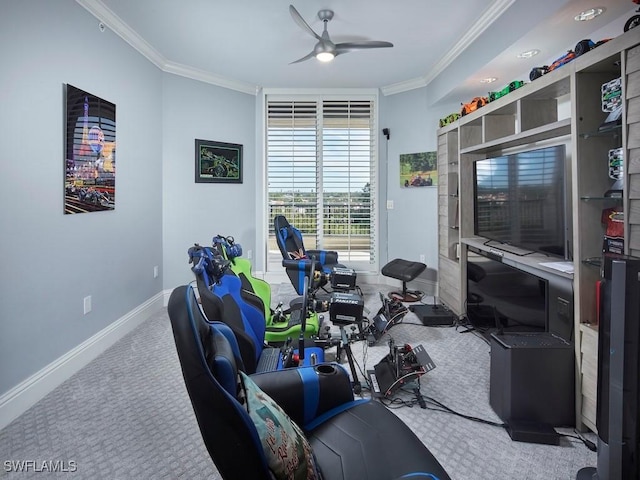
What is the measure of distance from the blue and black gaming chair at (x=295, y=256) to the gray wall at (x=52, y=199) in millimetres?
1659

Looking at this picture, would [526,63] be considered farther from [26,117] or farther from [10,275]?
[10,275]

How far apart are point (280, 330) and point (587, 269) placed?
194cm

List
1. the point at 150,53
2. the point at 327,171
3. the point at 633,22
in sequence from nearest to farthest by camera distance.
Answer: the point at 633,22
the point at 150,53
the point at 327,171

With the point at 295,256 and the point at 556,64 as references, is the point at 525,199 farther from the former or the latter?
the point at 295,256

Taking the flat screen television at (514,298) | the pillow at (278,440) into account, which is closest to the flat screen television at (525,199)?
the flat screen television at (514,298)

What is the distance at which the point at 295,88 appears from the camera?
5.20 metres

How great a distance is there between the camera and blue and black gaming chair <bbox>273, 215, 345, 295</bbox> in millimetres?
4188

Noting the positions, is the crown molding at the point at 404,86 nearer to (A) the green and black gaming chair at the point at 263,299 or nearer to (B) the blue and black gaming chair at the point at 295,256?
(B) the blue and black gaming chair at the point at 295,256

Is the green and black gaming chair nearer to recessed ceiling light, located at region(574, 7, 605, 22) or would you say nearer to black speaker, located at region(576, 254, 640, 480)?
black speaker, located at region(576, 254, 640, 480)

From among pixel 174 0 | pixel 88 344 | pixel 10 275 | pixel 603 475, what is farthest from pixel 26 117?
pixel 603 475

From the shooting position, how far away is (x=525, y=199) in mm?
2715

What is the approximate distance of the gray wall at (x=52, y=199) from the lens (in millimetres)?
2082
